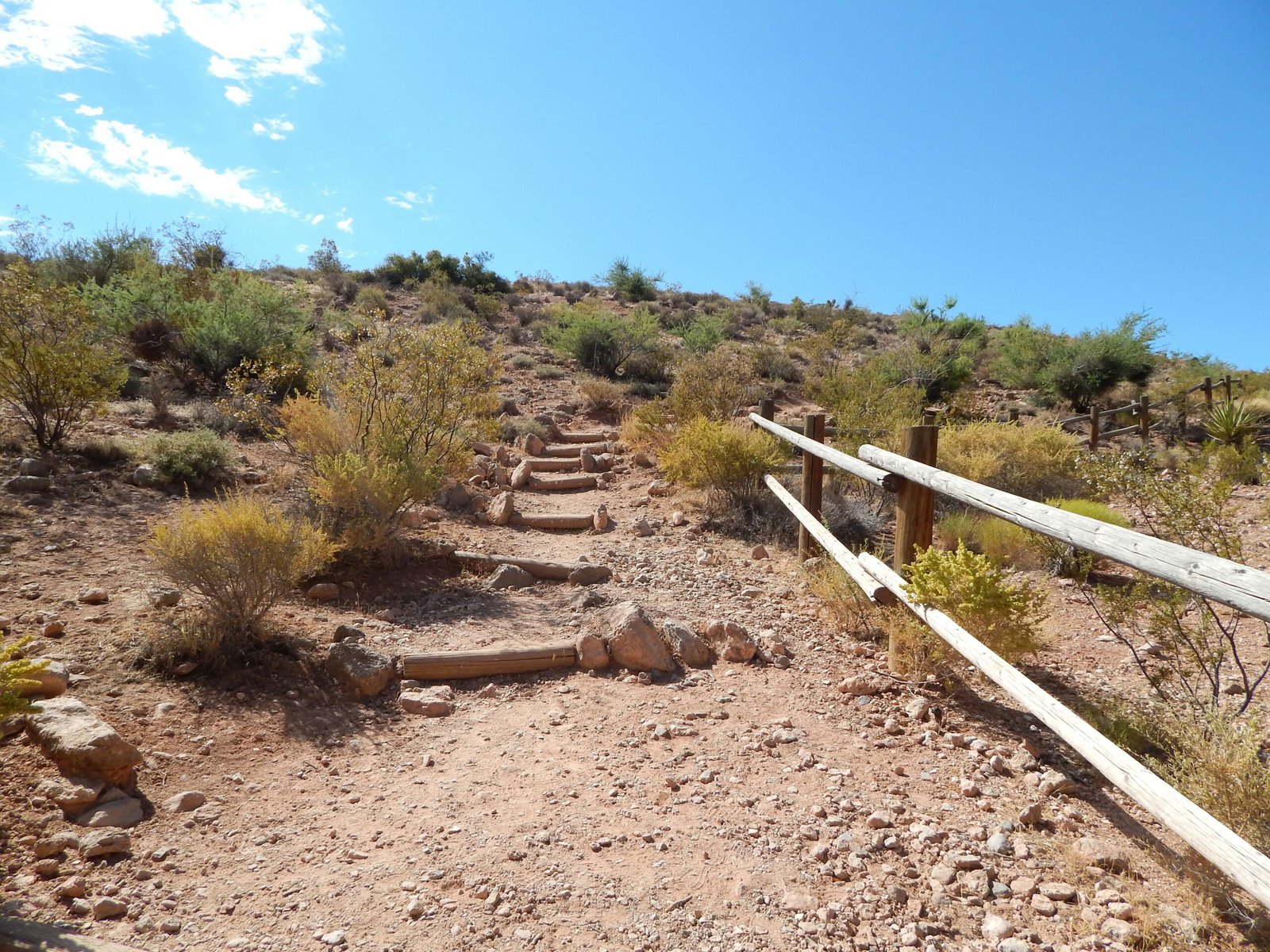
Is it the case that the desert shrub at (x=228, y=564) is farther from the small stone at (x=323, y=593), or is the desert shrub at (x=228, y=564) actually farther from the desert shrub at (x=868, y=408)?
the desert shrub at (x=868, y=408)

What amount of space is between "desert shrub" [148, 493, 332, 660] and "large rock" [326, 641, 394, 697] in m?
0.52

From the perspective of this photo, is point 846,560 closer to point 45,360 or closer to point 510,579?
point 510,579

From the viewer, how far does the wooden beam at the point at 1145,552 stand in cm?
185

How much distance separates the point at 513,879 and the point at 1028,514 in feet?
7.97

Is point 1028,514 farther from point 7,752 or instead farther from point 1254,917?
point 7,752

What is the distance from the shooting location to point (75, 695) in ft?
12.1

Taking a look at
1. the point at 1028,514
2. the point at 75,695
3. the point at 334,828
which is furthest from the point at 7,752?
the point at 1028,514

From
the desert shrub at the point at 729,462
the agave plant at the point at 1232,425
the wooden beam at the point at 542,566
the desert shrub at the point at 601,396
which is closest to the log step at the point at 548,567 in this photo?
the wooden beam at the point at 542,566

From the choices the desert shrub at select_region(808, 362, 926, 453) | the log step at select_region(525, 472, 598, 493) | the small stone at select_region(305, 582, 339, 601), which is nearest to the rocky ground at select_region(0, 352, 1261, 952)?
the small stone at select_region(305, 582, 339, 601)

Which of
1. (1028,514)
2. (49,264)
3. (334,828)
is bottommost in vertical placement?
(334,828)

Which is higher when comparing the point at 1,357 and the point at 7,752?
the point at 1,357

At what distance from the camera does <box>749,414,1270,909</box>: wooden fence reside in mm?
1896

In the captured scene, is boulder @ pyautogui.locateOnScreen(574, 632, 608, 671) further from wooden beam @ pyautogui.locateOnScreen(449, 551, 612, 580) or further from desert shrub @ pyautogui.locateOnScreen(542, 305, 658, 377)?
desert shrub @ pyautogui.locateOnScreen(542, 305, 658, 377)

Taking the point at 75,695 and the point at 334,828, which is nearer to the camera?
the point at 334,828
